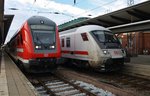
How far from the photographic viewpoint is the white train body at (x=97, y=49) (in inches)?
613

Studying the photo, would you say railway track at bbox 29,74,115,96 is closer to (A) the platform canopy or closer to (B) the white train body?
(B) the white train body

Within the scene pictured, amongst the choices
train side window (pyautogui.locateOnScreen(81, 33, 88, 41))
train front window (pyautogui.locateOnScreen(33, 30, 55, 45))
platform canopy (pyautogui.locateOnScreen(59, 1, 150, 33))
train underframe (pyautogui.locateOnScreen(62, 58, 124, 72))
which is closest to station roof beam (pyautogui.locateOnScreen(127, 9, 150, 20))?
platform canopy (pyautogui.locateOnScreen(59, 1, 150, 33))

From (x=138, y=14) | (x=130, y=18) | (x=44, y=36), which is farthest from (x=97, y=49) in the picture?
(x=130, y=18)

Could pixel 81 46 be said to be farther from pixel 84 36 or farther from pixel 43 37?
pixel 43 37

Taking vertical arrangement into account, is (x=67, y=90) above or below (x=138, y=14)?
below

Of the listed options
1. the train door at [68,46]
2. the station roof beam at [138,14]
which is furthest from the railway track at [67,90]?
the station roof beam at [138,14]

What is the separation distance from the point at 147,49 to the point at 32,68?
38968 mm

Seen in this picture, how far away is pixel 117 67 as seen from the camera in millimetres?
16188

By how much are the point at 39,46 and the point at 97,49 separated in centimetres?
323

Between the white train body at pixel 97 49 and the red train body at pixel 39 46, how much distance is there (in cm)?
198

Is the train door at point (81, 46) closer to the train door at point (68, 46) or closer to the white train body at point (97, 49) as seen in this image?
the white train body at point (97, 49)

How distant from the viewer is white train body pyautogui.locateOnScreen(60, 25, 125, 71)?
15.6 metres

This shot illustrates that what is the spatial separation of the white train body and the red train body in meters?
1.98

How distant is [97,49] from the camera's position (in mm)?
15617
